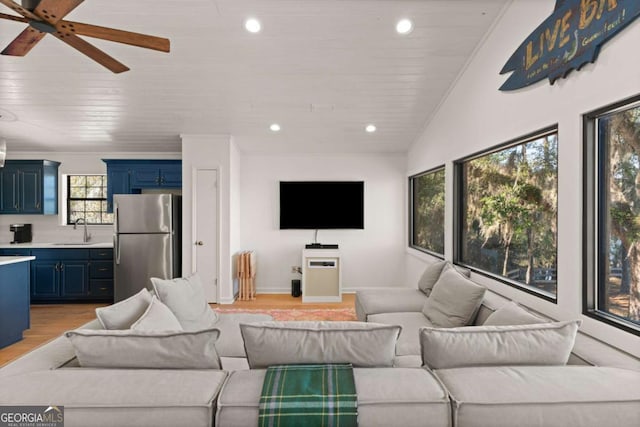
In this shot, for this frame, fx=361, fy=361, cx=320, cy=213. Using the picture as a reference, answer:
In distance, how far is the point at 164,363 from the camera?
1.47 meters

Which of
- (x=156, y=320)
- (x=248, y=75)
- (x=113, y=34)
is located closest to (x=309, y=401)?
(x=156, y=320)

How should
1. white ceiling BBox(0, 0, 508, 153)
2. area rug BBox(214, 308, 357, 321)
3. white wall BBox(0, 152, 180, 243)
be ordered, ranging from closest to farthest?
white ceiling BBox(0, 0, 508, 153) → area rug BBox(214, 308, 357, 321) → white wall BBox(0, 152, 180, 243)

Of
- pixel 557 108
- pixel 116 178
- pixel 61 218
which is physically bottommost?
pixel 61 218

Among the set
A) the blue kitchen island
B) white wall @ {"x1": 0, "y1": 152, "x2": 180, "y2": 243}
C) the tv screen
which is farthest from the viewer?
the tv screen

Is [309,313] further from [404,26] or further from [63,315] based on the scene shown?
[404,26]

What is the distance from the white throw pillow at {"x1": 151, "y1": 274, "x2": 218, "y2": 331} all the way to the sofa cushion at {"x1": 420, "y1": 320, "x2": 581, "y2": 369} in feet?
5.79

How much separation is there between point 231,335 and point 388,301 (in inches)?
61.7

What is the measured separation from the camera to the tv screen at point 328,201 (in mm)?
5902

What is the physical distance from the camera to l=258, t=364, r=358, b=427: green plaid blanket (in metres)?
1.18

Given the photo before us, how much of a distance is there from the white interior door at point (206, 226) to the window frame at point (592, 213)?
4323mm

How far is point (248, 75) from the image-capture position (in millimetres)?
3898

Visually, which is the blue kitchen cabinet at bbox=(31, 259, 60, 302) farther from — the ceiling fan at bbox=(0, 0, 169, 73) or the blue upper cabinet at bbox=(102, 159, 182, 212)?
the ceiling fan at bbox=(0, 0, 169, 73)

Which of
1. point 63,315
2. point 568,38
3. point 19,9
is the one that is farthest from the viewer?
point 63,315

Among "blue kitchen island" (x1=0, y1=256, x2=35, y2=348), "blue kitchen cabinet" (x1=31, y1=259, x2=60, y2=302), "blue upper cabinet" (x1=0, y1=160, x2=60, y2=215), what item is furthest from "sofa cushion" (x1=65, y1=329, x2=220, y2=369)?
"blue upper cabinet" (x1=0, y1=160, x2=60, y2=215)
